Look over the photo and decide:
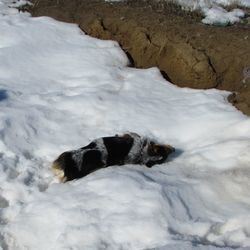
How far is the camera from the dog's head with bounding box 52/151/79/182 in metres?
5.53

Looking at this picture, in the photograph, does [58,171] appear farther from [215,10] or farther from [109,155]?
[215,10]

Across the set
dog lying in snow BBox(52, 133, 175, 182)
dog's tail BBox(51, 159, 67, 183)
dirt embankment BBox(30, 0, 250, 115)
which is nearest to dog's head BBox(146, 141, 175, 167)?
dog lying in snow BBox(52, 133, 175, 182)

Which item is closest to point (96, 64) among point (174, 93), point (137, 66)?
point (137, 66)

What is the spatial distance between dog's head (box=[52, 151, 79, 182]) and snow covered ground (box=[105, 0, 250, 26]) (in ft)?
12.9

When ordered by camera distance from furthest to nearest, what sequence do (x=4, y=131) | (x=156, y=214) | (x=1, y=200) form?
(x=4, y=131) → (x=1, y=200) → (x=156, y=214)

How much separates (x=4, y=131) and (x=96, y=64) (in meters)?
2.21

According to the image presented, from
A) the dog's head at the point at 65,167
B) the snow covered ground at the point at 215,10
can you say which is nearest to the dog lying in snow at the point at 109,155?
the dog's head at the point at 65,167

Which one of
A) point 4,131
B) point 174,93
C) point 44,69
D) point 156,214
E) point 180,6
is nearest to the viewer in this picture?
point 156,214

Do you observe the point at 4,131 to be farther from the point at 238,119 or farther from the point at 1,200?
the point at 238,119

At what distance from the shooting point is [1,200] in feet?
17.3

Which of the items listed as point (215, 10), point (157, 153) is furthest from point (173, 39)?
point (157, 153)

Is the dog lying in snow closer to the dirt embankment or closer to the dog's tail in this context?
the dog's tail

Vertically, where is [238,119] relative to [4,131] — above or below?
above

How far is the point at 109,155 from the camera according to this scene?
5.76m
